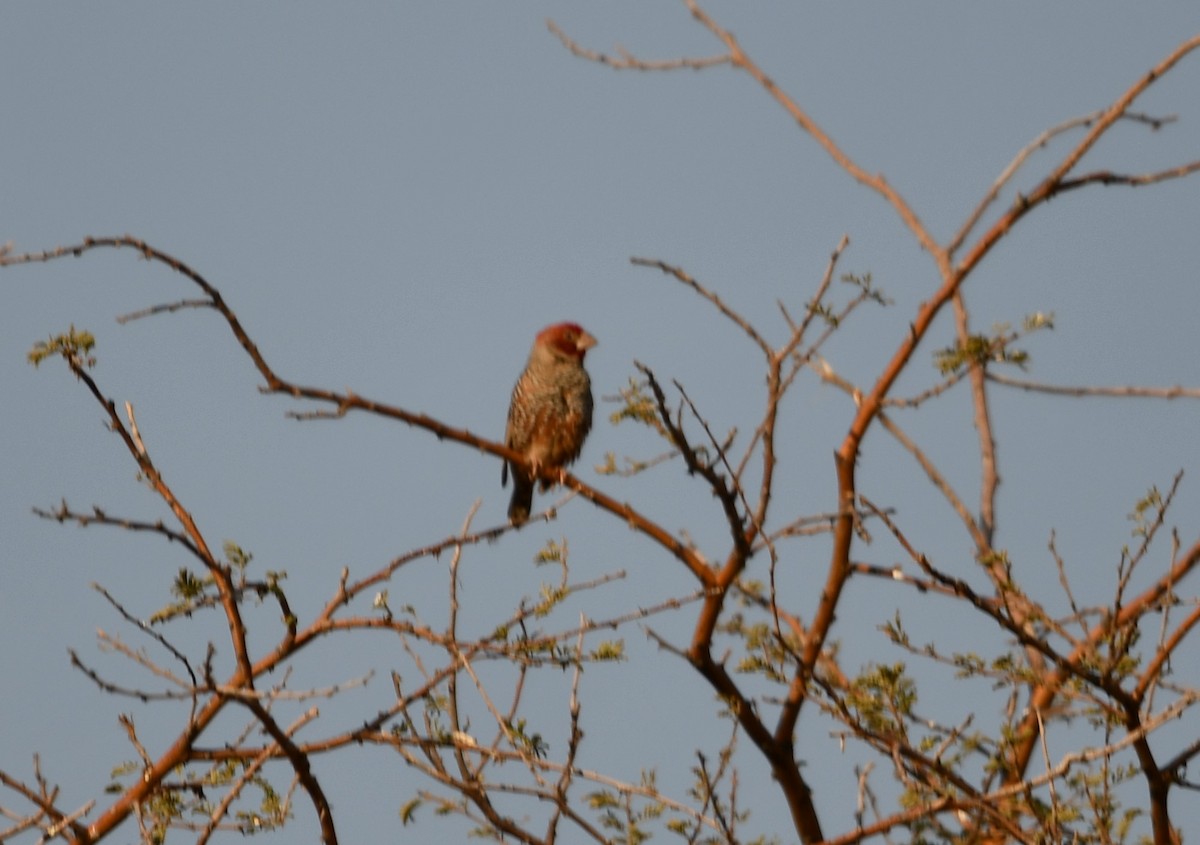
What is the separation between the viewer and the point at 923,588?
5137mm

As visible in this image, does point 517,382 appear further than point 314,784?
Yes

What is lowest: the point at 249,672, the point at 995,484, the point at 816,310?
the point at 249,672

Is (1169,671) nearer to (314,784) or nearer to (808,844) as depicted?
(808,844)

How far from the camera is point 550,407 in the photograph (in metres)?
9.40

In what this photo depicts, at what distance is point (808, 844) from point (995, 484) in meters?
2.25

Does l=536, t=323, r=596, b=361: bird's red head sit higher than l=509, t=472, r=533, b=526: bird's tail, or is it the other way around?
l=536, t=323, r=596, b=361: bird's red head

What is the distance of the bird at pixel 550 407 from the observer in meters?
9.37

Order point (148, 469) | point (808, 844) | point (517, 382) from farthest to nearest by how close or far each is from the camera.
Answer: point (517, 382) → point (808, 844) → point (148, 469)

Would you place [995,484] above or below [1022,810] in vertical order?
above

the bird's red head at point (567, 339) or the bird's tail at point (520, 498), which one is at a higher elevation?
the bird's red head at point (567, 339)

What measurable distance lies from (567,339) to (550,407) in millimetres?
570

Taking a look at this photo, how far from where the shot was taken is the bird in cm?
937

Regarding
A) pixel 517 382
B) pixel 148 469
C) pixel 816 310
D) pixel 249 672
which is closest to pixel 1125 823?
pixel 816 310

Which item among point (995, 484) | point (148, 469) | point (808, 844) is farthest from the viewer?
point (995, 484)
